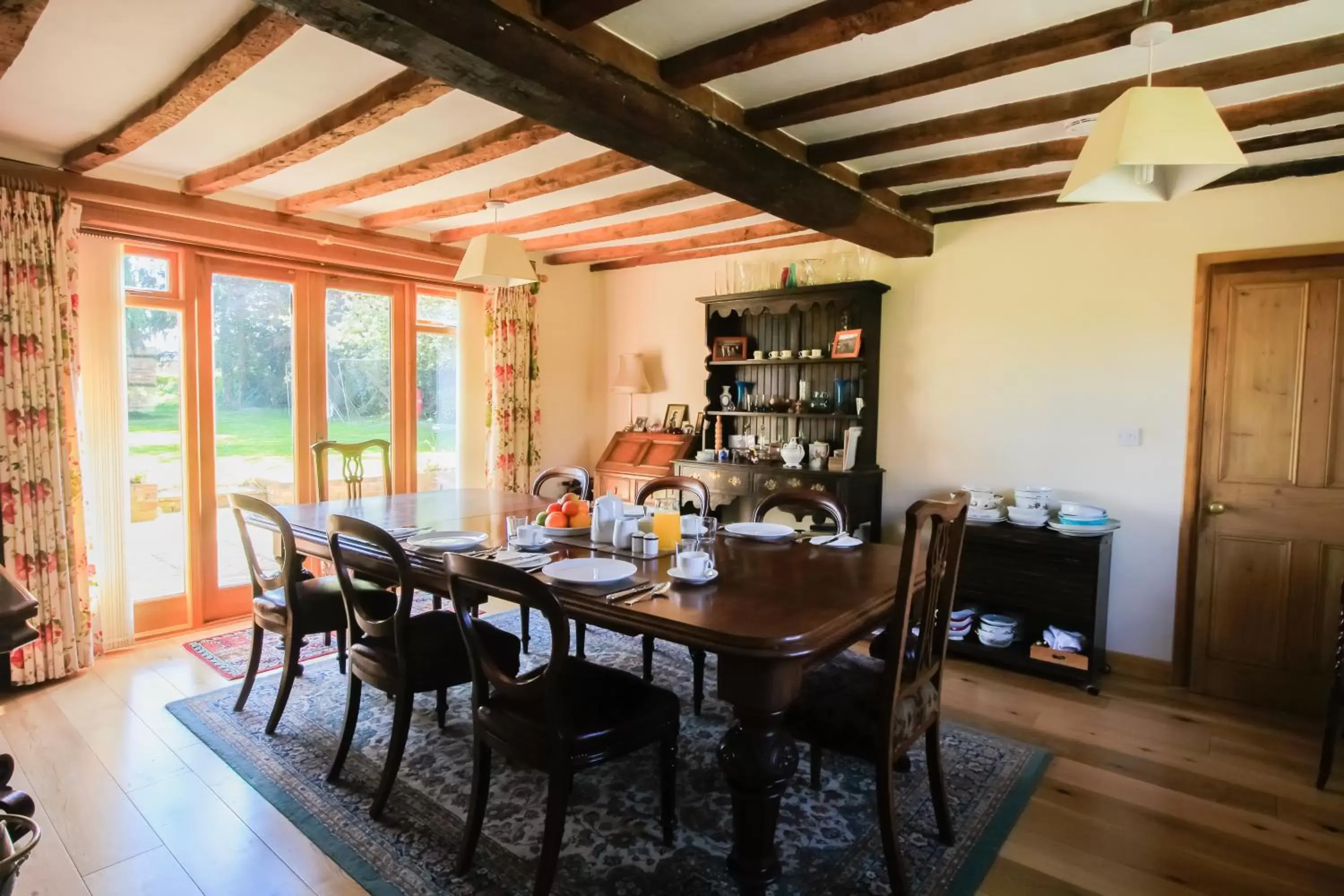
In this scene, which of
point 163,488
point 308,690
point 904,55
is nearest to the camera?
point 904,55

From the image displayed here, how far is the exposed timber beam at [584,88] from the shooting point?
1.58 metres

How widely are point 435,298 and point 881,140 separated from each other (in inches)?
126

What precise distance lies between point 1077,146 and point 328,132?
290 cm

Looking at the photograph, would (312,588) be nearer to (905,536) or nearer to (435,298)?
(905,536)

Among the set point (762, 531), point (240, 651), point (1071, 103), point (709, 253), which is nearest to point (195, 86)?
point (762, 531)

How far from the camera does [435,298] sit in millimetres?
4852

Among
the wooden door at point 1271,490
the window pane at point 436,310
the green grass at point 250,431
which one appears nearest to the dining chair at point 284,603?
the green grass at point 250,431

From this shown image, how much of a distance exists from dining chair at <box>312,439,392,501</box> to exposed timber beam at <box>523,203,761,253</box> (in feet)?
4.41

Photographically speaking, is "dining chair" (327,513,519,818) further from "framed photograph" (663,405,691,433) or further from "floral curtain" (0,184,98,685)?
"framed photograph" (663,405,691,433)

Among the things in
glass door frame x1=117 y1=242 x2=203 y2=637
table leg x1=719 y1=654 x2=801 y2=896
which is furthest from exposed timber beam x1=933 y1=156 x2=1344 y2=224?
glass door frame x1=117 y1=242 x2=203 y2=637

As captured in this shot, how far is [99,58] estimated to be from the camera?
7.59ft

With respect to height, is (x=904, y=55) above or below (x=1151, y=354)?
above

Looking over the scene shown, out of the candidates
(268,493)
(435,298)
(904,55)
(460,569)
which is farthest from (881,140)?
(268,493)

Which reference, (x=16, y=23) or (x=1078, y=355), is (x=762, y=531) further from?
(x=16, y=23)
